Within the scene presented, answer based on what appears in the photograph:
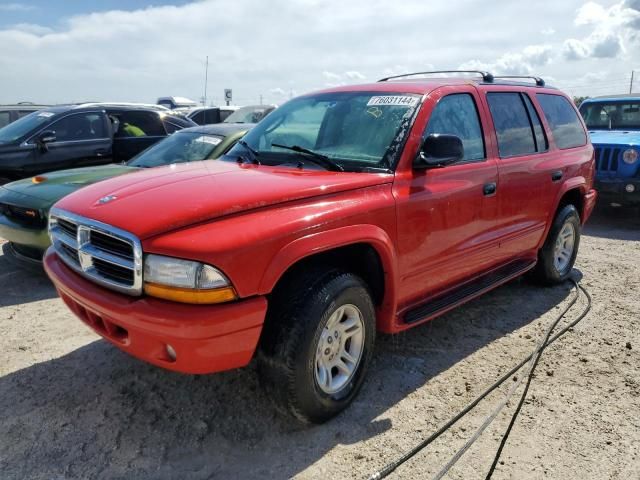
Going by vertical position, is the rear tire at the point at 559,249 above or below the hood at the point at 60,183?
below

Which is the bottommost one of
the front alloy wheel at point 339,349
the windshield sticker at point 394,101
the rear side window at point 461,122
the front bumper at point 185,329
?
the front alloy wheel at point 339,349

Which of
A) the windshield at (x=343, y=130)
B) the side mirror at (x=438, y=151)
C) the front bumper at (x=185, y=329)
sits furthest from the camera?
the windshield at (x=343, y=130)

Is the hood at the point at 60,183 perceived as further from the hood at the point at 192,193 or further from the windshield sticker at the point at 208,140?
the hood at the point at 192,193

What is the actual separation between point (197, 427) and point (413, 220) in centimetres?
170

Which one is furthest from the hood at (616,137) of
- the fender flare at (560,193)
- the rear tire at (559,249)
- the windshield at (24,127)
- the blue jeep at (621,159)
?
the windshield at (24,127)

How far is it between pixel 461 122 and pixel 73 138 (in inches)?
A: 225

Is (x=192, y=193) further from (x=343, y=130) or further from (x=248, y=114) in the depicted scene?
(x=248, y=114)

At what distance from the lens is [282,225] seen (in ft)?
8.21

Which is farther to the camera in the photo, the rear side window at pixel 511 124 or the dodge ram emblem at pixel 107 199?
the rear side window at pixel 511 124

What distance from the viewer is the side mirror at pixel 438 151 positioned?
10.2 ft

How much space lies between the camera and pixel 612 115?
30.3 ft

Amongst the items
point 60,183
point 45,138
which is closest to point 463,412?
point 60,183

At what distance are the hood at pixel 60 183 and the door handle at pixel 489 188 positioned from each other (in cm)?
365

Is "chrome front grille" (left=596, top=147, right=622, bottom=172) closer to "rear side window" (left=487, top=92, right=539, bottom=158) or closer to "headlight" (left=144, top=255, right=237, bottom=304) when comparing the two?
"rear side window" (left=487, top=92, right=539, bottom=158)
